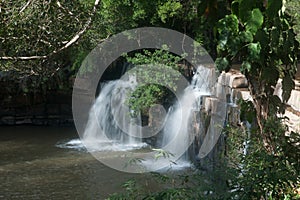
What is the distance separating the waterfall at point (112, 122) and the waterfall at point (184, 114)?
0.77 m

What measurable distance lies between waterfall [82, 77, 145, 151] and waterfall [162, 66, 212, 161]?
769 mm

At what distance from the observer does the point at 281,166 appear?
2266 millimetres

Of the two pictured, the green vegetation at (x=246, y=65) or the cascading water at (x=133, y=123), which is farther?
the cascading water at (x=133, y=123)

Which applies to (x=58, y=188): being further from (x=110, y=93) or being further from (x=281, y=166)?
(x=281, y=166)

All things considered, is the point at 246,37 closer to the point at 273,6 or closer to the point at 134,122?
the point at 273,6

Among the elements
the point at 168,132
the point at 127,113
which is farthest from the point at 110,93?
the point at 168,132

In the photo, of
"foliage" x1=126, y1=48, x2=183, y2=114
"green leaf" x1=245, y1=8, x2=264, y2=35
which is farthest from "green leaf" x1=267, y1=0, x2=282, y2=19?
"foliage" x1=126, y1=48, x2=183, y2=114

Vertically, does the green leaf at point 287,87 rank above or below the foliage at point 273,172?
above

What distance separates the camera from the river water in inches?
261

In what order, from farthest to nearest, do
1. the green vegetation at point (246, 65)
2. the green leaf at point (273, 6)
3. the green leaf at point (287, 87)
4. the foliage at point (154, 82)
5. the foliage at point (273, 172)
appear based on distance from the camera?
1. the foliage at point (154, 82)
2. the foliage at point (273, 172)
3. the green leaf at point (287, 87)
4. the green vegetation at point (246, 65)
5. the green leaf at point (273, 6)

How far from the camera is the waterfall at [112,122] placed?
9758mm

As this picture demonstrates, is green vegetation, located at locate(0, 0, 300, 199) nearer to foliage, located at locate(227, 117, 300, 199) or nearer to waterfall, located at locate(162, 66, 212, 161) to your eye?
foliage, located at locate(227, 117, 300, 199)

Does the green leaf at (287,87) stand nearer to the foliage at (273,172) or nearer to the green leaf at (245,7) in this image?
the foliage at (273,172)

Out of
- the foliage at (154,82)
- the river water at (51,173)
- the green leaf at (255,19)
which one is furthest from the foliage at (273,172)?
the foliage at (154,82)
